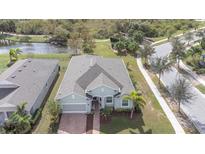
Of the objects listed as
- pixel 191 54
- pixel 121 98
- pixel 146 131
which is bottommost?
pixel 146 131

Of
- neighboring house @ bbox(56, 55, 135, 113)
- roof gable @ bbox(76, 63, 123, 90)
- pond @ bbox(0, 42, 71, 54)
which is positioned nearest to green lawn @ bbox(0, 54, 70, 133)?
neighboring house @ bbox(56, 55, 135, 113)

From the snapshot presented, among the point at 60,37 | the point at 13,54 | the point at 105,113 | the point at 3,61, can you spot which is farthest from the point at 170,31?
the point at 105,113

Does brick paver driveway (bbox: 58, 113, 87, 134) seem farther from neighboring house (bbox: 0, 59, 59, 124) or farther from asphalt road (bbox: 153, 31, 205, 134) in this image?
asphalt road (bbox: 153, 31, 205, 134)

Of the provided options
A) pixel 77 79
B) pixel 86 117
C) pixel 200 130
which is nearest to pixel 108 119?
pixel 86 117

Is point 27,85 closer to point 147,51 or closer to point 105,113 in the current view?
point 105,113

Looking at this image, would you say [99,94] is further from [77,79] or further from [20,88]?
[20,88]

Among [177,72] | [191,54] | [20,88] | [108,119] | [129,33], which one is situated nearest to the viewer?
[108,119]
